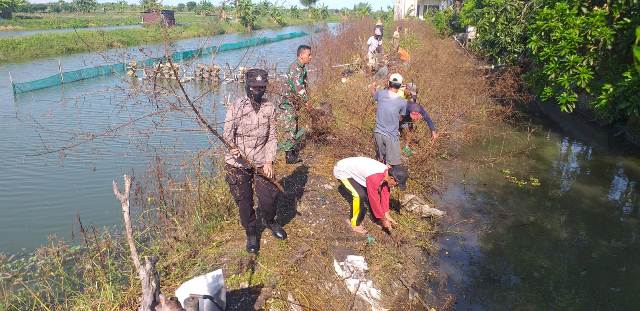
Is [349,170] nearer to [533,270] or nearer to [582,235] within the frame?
[533,270]

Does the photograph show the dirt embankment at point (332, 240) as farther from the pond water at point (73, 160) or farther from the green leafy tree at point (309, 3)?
the green leafy tree at point (309, 3)

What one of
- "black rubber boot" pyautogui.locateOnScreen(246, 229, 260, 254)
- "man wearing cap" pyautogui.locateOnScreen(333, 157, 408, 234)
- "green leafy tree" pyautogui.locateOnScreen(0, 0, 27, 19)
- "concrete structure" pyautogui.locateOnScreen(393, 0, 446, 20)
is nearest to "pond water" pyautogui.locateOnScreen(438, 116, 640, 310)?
"man wearing cap" pyautogui.locateOnScreen(333, 157, 408, 234)

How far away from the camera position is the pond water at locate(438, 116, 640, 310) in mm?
A: 4551

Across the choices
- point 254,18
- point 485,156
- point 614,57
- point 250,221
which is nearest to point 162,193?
point 250,221

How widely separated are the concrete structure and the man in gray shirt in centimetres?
3747

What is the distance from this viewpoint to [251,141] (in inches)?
151

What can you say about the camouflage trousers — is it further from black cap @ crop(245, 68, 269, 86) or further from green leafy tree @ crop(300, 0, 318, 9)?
green leafy tree @ crop(300, 0, 318, 9)

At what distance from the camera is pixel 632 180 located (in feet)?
24.9

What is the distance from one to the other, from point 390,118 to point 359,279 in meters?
1.93

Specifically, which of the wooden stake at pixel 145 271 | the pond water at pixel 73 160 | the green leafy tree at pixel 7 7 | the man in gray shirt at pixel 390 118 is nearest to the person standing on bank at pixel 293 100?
the pond water at pixel 73 160

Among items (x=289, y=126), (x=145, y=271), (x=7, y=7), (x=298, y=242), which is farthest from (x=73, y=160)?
(x=7, y=7)

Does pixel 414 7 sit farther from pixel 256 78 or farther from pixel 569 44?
pixel 256 78

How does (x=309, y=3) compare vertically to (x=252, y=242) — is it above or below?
above

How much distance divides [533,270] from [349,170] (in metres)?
2.48
